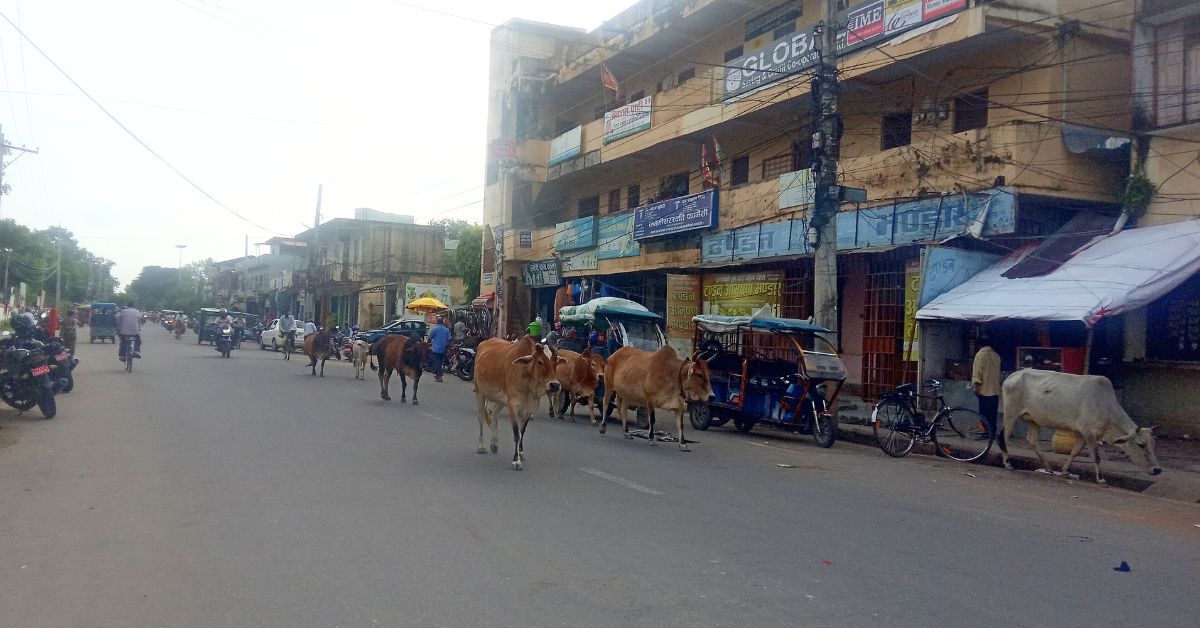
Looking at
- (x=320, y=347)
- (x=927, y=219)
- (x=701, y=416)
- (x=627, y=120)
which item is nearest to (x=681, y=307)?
(x=627, y=120)

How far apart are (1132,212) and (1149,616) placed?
41.3 ft

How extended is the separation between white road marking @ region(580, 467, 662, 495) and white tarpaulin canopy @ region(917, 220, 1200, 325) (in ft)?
24.9

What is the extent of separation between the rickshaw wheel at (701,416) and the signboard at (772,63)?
783 cm

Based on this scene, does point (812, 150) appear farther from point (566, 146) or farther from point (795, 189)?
point (566, 146)

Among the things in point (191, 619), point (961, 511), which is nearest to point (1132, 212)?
point (961, 511)

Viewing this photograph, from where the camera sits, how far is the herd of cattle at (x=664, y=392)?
34.2ft

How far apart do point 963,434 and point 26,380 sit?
14077mm

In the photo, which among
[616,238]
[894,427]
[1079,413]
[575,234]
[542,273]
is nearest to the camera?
[1079,413]

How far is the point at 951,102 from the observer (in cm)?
1858

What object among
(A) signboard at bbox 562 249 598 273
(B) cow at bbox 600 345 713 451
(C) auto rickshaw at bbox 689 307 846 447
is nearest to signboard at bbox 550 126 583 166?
(A) signboard at bbox 562 249 598 273

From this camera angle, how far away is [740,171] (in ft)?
82.7

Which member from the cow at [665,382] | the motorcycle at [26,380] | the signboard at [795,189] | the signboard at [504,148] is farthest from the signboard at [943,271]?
the signboard at [504,148]

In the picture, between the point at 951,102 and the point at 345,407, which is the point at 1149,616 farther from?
the point at 951,102

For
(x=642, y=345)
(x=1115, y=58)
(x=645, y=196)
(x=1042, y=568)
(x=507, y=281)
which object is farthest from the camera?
(x=507, y=281)
